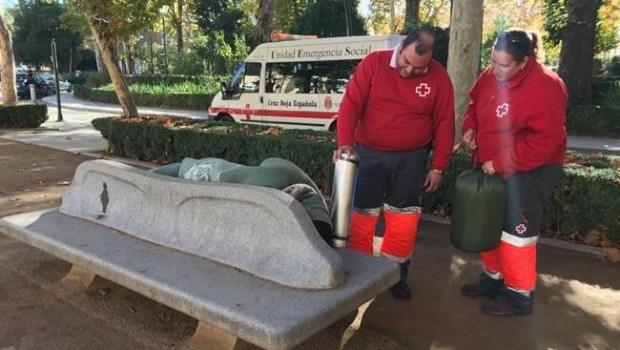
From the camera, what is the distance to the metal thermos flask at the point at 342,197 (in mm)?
3355

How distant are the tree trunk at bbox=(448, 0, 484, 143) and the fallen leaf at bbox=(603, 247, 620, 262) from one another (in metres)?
2.20

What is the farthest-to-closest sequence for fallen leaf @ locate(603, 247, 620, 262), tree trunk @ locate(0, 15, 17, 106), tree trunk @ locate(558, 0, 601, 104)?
tree trunk @ locate(558, 0, 601, 104), tree trunk @ locate(0, 15, 17, 106), fallen leaf @ locate(603, 247, 620, 262)

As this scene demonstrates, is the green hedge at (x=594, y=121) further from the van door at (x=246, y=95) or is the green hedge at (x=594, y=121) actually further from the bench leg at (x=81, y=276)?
the bench leg at (x=81, y=276)

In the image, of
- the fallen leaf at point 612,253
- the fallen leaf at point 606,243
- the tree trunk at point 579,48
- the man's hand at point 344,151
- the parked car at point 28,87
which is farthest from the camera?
the parked car at point 28,87

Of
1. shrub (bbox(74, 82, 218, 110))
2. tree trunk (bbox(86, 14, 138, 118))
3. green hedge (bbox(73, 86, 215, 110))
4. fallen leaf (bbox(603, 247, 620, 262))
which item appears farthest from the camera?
shrub (bbox(74, 82, 218, 110))

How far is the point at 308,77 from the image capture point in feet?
38.6

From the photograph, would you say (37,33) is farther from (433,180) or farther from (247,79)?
(433,180)

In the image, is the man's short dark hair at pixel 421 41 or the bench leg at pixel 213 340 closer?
the bench leg at pixel 213 340

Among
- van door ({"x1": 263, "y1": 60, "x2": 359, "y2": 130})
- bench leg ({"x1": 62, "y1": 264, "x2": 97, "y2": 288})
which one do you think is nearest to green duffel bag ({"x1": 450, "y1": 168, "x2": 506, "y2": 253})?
bench leg ({"x1": 62, "y1": 264, "x2": 97, "y2": 288})

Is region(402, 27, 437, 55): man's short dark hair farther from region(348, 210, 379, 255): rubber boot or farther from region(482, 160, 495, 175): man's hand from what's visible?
region(348, 210, 379, 255): rubber boot

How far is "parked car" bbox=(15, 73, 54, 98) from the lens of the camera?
31250 mm

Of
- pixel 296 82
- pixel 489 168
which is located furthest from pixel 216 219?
pixel 296 82

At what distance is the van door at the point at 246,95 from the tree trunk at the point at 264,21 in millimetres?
5477

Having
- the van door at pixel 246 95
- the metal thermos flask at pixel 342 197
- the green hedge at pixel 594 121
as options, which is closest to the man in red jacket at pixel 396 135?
the metal thermos flask at pixel 342 197
